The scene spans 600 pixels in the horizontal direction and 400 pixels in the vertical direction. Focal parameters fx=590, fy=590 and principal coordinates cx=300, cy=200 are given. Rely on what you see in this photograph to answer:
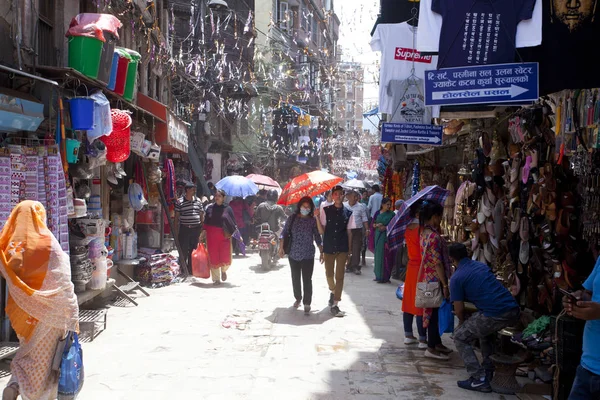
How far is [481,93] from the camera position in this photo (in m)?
5.89

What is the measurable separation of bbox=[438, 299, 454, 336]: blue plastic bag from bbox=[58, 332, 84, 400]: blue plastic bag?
158 inches

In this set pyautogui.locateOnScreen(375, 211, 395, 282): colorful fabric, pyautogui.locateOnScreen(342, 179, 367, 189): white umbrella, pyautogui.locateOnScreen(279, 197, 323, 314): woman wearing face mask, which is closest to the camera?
pyautogui.locateOnScreen(279, 197, 323, 314): woman wearing face mask

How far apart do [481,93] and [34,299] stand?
14.8 ft

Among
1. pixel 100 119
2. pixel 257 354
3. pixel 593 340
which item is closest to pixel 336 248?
pixel 257 354

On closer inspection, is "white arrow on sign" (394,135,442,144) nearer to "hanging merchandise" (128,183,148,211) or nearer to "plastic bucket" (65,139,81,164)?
"hanging merchandise" (128,183,148,211)

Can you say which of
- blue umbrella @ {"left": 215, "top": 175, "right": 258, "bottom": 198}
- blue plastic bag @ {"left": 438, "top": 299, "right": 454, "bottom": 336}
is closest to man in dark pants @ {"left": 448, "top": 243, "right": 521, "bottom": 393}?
blue plastic bag @ {"left": 438, "top": 299, "right": 454, "bottom": 336}

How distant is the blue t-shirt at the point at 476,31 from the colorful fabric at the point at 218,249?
289 inches

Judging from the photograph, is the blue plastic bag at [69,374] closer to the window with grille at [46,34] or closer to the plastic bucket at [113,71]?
the window with grille at [46,34]

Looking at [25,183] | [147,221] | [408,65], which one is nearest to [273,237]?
[147,221]

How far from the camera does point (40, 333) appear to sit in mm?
4871

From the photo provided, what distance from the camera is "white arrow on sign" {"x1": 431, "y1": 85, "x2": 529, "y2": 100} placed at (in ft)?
→ 18.6

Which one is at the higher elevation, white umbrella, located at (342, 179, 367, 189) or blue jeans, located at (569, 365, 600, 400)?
white umbrella, located at (342, 179, 367, 189)

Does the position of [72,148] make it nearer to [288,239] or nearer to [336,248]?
[288,239]

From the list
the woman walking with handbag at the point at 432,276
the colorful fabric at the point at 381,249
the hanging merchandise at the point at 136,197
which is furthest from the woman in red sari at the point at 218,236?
the woman walking with handbag at the point at 432,276
